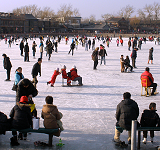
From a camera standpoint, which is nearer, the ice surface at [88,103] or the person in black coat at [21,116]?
the person in black coat at [21,116]

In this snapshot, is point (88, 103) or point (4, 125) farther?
point (88, 103)

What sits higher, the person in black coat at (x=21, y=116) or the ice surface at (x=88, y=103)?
the person in black coat at (x=21, y=116)

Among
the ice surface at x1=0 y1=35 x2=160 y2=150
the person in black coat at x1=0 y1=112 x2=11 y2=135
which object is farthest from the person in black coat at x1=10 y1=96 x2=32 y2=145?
the ice surface at x1=0 y1=35 x2=160 y2=150

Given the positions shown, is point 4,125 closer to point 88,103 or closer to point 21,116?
point 21,116

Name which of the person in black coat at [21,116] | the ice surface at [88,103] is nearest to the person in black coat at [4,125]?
the person in black coat at [21,116]

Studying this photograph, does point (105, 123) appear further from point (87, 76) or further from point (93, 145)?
point (87, 76)

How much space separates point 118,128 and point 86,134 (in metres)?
0.76

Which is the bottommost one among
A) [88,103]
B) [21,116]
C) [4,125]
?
[88,103]

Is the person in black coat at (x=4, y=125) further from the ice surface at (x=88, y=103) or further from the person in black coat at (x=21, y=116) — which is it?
the ice surface at (x=88, y=103)

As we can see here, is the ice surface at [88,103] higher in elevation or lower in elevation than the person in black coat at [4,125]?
lower

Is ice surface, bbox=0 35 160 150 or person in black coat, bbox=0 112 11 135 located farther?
ice surface, bbox=0 35 160 150

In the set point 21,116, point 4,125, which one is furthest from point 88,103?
point 4,125

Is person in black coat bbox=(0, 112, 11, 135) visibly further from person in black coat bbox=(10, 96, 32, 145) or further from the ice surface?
the ice surface

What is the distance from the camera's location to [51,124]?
13.8 feet
